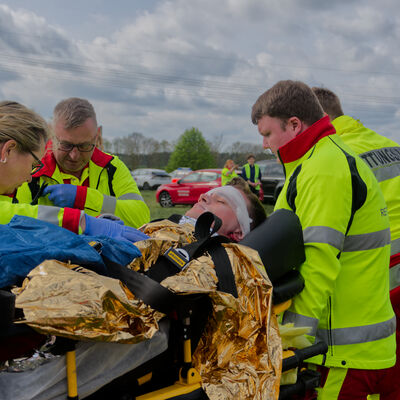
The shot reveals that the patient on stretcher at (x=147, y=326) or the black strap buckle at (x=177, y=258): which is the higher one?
the black strap buckle at (x=177, y=258)

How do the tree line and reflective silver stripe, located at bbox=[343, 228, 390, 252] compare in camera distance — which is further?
the tree line

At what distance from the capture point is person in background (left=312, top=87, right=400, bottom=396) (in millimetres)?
2857

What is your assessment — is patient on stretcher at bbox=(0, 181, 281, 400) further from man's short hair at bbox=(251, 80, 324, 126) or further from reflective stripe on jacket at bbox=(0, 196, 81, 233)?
man's short hair at bbox=(251, 80, 324, 126)

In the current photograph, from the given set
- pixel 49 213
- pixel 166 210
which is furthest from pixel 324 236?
pixel 166 210

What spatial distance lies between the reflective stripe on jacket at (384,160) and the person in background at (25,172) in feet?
6.17

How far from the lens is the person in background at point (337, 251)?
187 centimetres

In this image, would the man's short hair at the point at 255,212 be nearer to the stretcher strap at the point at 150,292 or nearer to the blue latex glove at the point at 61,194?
the blue latex glove at the point at 61,194

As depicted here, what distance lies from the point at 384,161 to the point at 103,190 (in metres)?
2.05

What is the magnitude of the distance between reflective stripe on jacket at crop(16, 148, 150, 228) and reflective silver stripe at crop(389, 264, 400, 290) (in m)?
1.78

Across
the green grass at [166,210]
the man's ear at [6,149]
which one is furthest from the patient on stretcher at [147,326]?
the green grass at [166,210]

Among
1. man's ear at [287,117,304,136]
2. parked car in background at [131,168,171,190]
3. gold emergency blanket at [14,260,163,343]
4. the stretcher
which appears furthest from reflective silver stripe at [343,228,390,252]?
parked car in background at [131,168,171,190]

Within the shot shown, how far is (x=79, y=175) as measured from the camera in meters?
2.99

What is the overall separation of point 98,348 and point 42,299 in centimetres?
28

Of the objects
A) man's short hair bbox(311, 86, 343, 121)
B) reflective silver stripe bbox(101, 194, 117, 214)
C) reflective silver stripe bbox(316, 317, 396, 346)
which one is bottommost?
reflective silver stripe bbox(316, 317, 396, 346)
